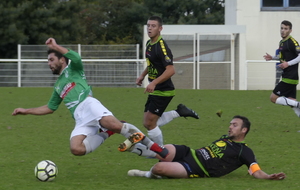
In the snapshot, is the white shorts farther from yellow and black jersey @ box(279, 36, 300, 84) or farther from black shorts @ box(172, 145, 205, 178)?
yellow and black jersey @ box(279, 36, 300, 84)

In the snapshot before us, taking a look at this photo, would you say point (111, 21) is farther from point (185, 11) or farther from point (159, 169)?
point (159, 169)

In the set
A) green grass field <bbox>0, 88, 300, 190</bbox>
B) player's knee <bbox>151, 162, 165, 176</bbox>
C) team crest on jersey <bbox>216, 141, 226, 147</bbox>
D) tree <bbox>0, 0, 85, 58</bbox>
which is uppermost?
tree <bbox>0, 0, 85, 58</bbox>

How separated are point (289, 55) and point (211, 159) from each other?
4.72 meters

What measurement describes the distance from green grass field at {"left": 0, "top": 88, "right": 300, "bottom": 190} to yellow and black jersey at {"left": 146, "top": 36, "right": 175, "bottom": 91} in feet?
3.54

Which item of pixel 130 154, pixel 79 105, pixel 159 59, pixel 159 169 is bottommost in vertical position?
pixel 130 154

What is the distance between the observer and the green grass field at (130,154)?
6449 mm

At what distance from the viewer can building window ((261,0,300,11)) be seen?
988 inches

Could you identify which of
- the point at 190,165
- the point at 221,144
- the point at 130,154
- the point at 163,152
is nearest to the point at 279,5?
the point at 130,154

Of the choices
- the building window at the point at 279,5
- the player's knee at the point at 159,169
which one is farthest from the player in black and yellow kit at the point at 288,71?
the building window at the point at 279,5

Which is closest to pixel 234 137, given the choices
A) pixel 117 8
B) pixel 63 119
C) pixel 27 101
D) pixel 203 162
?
pixel 203 162

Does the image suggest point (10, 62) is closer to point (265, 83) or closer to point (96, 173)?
→ point (265, 83)

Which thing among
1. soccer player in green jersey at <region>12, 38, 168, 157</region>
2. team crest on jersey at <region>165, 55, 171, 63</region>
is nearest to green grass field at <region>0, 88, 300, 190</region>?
soccer player in green jersey at <region>12, 38, 168, 157</region>

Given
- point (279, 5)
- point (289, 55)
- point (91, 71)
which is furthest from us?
point (279, 5)

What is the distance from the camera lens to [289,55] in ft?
35.3
